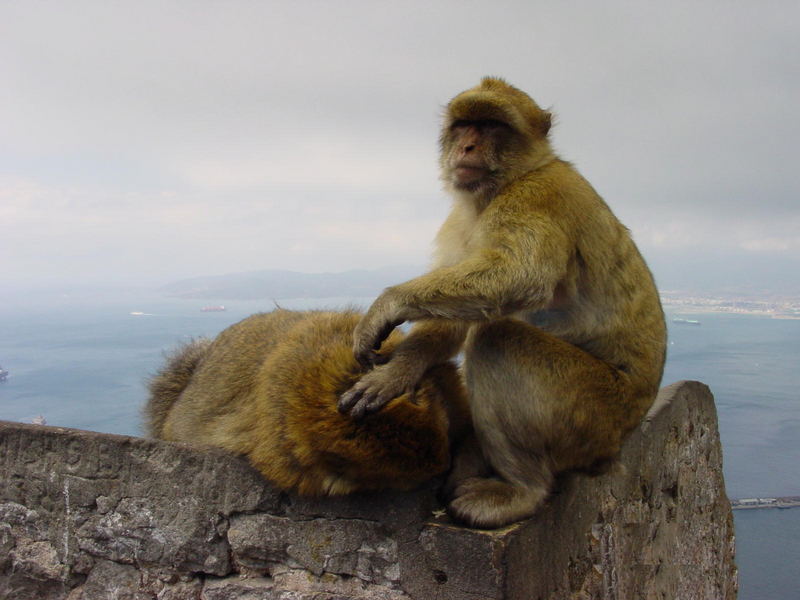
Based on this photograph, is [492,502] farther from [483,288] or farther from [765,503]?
[765,503]

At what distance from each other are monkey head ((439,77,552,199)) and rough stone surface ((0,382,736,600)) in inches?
45.1

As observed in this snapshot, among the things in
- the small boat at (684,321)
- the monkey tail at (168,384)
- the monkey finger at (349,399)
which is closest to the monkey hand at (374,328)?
the monkey finger at (349,399)

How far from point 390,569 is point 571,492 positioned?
667 mm

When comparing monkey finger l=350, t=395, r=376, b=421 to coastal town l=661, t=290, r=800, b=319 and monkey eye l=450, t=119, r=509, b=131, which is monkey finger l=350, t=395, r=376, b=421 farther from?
coastal town l=661, t=290, r=800, b=319

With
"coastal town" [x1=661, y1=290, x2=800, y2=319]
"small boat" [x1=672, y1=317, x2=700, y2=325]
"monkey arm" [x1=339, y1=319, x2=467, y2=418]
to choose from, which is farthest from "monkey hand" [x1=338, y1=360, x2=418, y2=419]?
"small boat" [x1=672, y1=317, x2=700, y2=325]

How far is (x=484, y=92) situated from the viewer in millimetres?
2627

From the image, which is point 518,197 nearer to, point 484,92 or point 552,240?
point 552,240

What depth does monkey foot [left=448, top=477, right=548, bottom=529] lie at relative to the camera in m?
1.97

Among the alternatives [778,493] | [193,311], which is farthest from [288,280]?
[778,493]

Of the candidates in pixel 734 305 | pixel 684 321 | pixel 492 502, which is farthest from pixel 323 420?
pixel 684 321

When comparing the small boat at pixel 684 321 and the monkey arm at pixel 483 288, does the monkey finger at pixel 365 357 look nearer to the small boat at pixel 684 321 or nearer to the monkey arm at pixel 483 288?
the monkey arm at pixel 483 288

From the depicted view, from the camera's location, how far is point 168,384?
131 inches

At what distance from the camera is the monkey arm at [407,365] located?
194 centimetres

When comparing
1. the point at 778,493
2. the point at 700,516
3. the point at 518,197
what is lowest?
the point at 778,493
